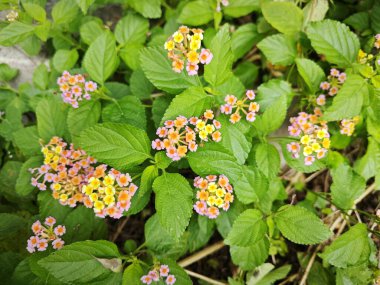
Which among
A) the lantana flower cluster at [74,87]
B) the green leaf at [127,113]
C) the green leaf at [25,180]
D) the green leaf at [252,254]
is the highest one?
the lantana flower cluster at [74,87]

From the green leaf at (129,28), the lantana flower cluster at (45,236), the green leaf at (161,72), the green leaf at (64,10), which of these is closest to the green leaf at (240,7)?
the green leaf at (129,28)

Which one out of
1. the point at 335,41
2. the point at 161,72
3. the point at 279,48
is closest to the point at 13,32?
the point at 161,72

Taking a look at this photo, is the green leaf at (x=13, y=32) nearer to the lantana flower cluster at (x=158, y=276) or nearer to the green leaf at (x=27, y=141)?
the green leaf at (x=27, y=141)

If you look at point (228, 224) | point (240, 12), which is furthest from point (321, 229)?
point (240, 12)

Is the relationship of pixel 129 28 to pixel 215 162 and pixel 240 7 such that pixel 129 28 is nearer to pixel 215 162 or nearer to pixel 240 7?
pixel 240 7

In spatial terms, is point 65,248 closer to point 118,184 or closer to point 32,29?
point 118,184

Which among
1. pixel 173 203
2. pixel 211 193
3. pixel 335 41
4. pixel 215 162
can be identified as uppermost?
pixel 335 41

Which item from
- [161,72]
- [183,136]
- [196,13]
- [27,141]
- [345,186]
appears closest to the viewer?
[183,136]
